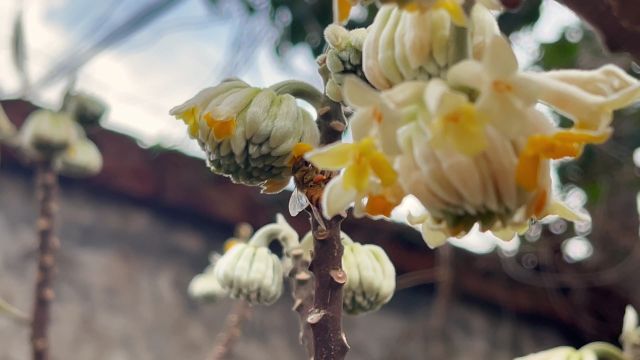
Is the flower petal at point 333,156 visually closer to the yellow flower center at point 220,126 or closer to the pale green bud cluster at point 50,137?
the yellow flower center at point 220,126

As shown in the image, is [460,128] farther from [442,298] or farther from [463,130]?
[442,298]

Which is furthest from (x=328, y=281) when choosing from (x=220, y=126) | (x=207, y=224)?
(x=207, y=224)

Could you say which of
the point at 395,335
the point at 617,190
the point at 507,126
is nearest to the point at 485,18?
the point at 507,126

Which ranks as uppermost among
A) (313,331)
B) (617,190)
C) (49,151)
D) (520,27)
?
(313,331)

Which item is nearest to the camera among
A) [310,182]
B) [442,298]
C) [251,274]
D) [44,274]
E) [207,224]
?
[310,182]

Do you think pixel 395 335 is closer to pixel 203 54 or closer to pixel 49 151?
pixel 203 54

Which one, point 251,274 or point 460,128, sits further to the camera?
point 251,274

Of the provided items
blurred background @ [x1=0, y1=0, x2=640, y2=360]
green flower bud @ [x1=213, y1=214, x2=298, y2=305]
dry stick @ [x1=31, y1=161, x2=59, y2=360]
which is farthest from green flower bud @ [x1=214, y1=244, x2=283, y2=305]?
blurred background @ [x1=0, y1=0, x2=640, y2=360]
